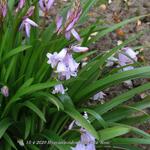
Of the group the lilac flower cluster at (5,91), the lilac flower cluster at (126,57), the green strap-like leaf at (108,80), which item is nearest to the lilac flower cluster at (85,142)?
the green strap-like leaf at (108,80)

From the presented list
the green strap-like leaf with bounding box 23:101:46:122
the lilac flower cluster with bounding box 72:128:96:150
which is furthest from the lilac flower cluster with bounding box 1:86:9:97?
the lilac flower cluster with bounding box 72:128:96:150

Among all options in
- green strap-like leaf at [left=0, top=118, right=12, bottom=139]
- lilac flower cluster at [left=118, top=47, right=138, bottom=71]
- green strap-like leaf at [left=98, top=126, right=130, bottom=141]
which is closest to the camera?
green strap-like leaf at [left=98, top=126, right=130, bottom=141]

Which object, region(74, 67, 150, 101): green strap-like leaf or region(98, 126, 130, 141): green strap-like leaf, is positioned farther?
region(74, 67, 150, 101): green strap-like leaf

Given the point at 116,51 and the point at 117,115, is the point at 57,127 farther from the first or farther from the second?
the point at 116,51

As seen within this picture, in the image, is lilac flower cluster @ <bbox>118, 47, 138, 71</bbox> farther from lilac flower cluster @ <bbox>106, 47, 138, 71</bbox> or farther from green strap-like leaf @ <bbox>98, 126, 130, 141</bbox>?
green strap-like leaf @ <bbox>98, 126, 130, 141</bbox>

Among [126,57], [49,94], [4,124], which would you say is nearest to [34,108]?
[49,94]

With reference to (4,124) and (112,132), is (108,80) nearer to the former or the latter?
(112,132)

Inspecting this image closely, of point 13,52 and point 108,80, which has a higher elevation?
point 13,52

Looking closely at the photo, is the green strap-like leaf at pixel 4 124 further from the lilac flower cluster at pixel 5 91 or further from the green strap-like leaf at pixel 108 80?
the green strap-like leaf at pixel 108 80

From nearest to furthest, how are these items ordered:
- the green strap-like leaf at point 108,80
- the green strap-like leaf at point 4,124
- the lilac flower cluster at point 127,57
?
the green strap-like leaf at point 4,124 < the green strap-like leaf at point 108,80 < the lilac flower cluster at point 127,57

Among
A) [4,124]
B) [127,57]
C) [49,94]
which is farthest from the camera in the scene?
[127,57]

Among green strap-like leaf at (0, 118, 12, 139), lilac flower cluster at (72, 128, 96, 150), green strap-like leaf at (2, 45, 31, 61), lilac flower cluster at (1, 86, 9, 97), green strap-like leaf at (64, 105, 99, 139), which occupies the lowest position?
lilac flower cluster at (72, 128, 96, 150)

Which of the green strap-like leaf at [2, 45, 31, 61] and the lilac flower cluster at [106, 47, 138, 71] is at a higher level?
the green strap-like leaf at [2, 45, 31, 61]
